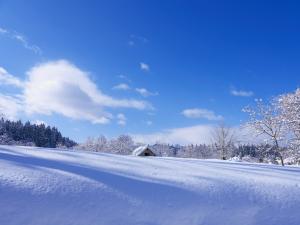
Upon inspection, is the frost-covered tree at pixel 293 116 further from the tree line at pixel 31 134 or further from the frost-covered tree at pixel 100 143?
the tree line at pixel 31 134

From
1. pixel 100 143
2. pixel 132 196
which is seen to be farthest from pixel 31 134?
pixel 132 196

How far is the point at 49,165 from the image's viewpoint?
8.49 meters

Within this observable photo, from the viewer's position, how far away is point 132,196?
7.06m

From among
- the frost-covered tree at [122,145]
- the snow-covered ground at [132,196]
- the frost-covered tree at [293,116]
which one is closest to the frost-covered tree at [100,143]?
the frost-covered tree at [122,145]

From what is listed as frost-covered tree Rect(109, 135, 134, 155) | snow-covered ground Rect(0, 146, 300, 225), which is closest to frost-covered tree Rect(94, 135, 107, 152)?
frost-covered tree Rect(109, 135, 134, 155)

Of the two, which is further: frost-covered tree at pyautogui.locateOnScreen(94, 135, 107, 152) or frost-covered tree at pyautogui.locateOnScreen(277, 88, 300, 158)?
frost-covered tree at pyautogui.locateOnScreen(94, 135, 107, 152)

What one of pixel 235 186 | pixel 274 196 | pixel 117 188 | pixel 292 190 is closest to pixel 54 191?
pixel 117 188

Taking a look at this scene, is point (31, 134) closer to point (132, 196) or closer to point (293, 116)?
point (293, 116)

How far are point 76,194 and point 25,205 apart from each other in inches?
39.1

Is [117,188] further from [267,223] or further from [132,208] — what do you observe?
[267,223]

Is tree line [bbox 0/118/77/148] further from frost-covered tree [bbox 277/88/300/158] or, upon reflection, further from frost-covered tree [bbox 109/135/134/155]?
frost-covered tree [bbox 277/88/300/158]

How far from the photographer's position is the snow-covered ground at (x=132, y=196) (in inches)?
245

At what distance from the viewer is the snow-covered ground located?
245 inches

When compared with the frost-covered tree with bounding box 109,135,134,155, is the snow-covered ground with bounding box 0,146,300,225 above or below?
below
